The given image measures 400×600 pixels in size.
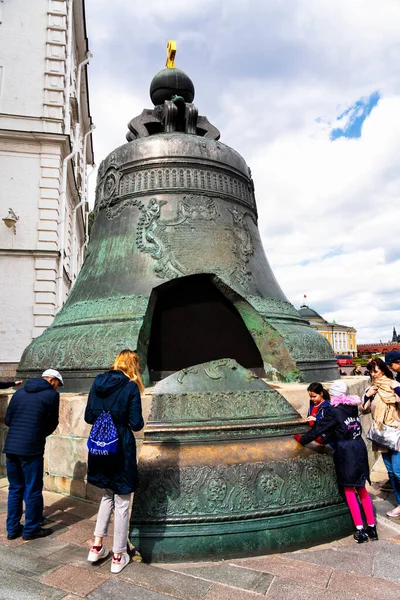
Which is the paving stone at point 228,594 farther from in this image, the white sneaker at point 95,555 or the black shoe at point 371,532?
the black shoe at point 371,532

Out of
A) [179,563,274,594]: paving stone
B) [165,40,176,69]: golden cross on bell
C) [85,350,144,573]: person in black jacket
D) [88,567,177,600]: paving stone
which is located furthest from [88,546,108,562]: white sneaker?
[165,40,176,69]: golden cross on bell

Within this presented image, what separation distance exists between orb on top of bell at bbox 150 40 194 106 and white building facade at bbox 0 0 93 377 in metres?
9.21

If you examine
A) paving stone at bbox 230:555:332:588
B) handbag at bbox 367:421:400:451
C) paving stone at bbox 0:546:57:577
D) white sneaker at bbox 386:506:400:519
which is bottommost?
white sneaker at bbox 386:506:400:519

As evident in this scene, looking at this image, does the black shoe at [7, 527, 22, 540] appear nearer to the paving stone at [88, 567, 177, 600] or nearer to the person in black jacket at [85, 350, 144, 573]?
the person in black jacket at [85, 350, 144, 573]

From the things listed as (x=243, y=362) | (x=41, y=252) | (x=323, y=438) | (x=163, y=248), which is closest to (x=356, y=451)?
(x=323, y=438)

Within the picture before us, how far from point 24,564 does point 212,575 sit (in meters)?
0.97

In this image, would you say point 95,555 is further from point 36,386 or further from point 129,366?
point 36,386

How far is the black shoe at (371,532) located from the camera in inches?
103

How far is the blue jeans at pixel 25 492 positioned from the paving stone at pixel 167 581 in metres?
0.85

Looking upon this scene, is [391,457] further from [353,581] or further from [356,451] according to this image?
[353,581]

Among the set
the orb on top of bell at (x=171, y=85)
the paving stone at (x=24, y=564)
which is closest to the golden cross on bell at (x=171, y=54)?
the orb on top of bell at (x=171, y=85)

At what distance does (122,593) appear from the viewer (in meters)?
1.98

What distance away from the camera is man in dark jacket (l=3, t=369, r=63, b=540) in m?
2.95

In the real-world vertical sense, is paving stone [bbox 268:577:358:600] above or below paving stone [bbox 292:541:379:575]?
above
